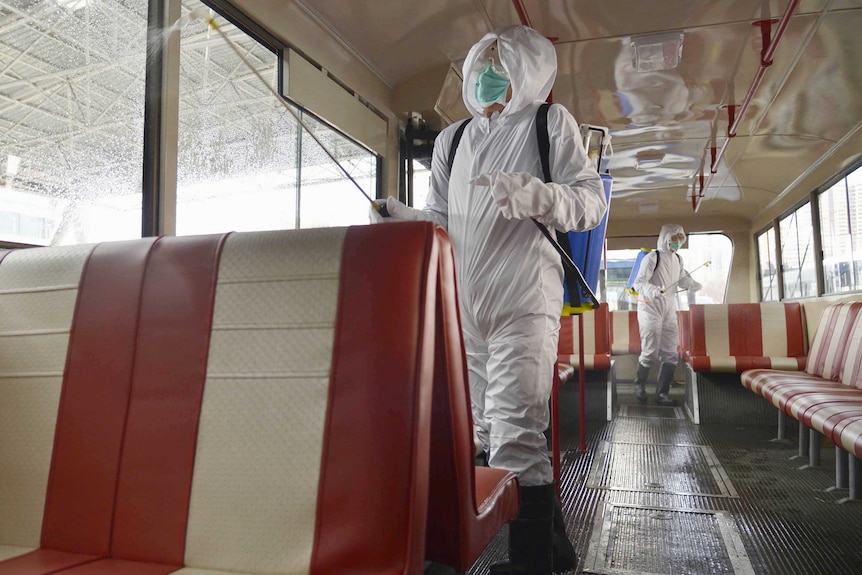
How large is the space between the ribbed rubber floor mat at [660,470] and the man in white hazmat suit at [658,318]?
88.5 inches

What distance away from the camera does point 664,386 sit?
20.0 ft

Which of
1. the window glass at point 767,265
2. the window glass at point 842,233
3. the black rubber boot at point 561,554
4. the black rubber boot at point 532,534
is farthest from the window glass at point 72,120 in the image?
the window glass at point 767,265

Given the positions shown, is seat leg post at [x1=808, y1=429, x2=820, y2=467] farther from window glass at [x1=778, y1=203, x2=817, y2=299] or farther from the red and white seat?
window glass at [x1=778, y1=203, x2=817, y2=299]

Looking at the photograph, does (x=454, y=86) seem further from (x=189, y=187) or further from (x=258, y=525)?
(x=258, y=525)

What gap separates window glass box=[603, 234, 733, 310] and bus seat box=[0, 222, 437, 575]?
28.7ft

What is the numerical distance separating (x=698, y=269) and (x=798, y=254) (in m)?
2.76

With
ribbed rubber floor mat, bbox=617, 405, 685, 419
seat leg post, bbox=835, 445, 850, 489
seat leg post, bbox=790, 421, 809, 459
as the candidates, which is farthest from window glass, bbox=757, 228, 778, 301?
seat leg post, bbox=835, 445, 850, 489

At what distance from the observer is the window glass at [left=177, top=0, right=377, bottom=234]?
2.82 metres

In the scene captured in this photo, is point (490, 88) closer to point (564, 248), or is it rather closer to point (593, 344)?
point (564, 248)

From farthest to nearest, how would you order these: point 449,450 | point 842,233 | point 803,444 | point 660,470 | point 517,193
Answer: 1. point 842,233
2. point 803,444
3. point 660,470
4. point 517,193
5. point 449,450

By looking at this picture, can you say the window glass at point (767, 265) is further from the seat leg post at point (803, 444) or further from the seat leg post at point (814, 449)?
the seat leg post at point (814, 449)

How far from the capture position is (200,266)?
3.37ft

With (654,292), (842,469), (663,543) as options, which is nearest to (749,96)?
(654,292)

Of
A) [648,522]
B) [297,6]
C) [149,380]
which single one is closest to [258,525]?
[149,380]
